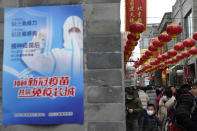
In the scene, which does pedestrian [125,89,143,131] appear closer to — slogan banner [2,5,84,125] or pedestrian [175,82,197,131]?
pedestrian [175,82,197,131]

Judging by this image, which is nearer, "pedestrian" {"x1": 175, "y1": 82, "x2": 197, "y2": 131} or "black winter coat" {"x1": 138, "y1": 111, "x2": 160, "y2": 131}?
"pedestrian" {"x1": 175, "y1": 82, "x2": 197, "y2": 131}

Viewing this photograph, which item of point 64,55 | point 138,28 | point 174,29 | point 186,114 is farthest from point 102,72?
point 174,29

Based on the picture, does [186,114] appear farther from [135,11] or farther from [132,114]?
[135,11]

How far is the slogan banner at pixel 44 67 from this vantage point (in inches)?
139

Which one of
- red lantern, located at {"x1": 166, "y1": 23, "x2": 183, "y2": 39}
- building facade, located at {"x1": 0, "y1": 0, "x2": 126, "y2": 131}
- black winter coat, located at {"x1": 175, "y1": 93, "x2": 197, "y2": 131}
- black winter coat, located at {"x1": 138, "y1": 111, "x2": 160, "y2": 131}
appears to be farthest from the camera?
red lantern, located at {"x1": 166, "y1": 23, "x2": 183, "y2": 39}

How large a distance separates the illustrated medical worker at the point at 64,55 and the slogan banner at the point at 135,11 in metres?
8.69

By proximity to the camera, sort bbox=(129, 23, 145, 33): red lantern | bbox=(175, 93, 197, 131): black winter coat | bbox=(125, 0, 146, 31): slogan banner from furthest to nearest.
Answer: bbox=(125, 0, 146, 31): slogan banner → bbox=(129, 23, 145, 33): red lantern → bbox=(175, 93, 197, 131): black winter coat

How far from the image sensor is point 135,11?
12242mm

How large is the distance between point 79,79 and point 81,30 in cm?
63

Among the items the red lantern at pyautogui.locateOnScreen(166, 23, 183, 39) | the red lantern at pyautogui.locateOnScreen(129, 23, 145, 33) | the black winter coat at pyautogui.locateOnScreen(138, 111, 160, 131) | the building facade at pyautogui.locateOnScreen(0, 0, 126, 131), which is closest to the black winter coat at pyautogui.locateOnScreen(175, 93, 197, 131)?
the building facade at pyautogui.locateOnScreen(0, 0, 126, 131)

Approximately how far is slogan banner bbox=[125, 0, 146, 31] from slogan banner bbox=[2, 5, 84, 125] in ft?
28.6

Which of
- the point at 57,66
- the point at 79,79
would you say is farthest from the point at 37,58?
the point at 79,79

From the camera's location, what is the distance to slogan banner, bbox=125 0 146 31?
478 inches

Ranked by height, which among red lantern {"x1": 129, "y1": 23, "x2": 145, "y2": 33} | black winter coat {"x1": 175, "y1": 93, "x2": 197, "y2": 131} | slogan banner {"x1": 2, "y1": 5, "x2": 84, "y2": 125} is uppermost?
red lantern {"x1": 129, "y1": 23, "x2": 145, "y2": 33}
